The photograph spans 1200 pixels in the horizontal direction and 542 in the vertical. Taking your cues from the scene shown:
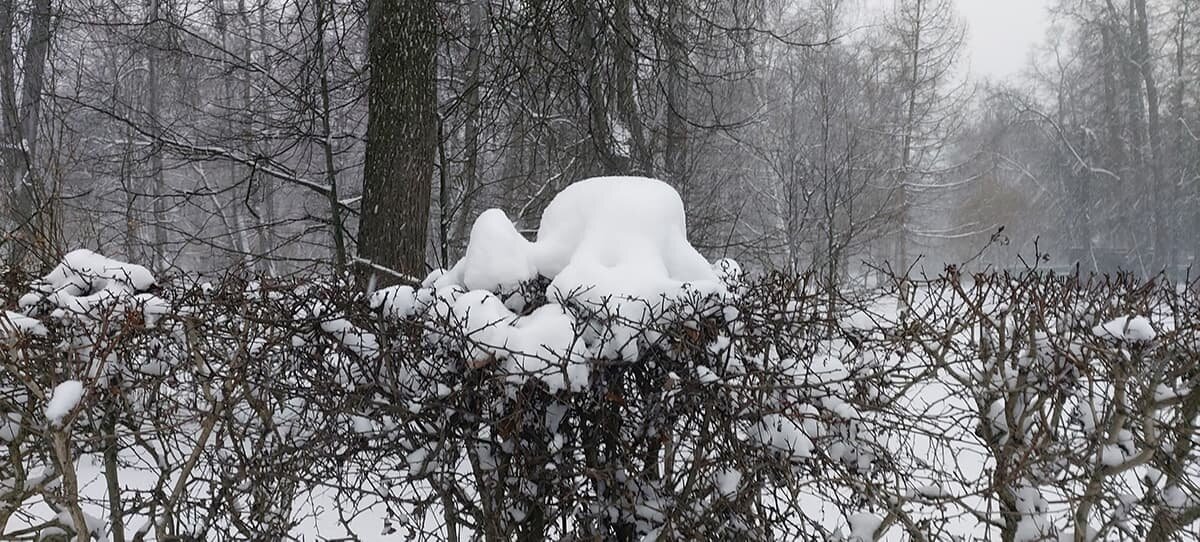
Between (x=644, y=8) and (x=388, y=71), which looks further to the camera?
(x=644, y=8)

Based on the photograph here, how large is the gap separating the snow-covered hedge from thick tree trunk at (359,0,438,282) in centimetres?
193

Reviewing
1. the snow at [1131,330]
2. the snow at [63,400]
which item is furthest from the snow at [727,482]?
the snow at [63,400]

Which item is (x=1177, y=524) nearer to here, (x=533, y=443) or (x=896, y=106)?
(x=533, y=443)

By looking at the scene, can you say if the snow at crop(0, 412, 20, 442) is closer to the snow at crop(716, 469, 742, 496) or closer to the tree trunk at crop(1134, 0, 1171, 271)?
the snow at crop(716, 469, 742, 496)

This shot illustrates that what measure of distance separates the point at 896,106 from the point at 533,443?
716 inches

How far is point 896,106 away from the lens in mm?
17875

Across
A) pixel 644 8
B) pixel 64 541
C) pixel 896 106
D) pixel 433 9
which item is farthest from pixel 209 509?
pixel 896 106

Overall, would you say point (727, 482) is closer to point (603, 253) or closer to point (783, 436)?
point (783, 436)

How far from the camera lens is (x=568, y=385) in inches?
76.5

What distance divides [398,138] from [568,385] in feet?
10.7

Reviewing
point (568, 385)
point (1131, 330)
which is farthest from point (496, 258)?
point (1131, 330)

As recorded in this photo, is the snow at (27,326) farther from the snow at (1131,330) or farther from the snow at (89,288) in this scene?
the snow at (1131,330)

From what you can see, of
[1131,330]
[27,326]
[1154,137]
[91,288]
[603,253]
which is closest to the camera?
[603,253]

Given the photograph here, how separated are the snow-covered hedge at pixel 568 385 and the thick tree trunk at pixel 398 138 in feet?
6.33
